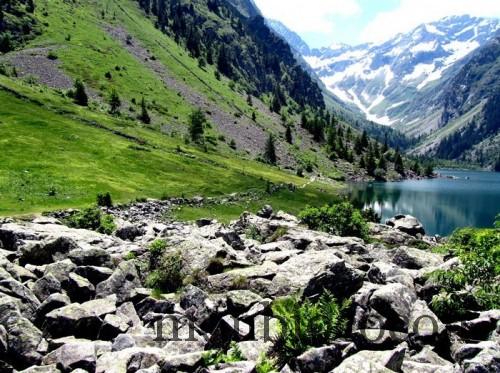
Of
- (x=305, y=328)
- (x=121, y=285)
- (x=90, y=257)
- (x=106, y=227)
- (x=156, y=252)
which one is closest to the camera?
(x=305, y=328)

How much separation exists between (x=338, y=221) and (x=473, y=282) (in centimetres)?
3507

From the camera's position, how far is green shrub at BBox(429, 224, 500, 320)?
1706 centimetres

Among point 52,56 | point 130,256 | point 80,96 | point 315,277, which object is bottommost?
point 130,256

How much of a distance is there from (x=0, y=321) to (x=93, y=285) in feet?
18.8

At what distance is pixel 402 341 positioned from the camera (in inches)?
614

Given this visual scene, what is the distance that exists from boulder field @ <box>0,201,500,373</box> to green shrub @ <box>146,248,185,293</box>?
50cm

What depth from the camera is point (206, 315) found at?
19.5m

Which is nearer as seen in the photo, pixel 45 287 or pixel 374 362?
pixel 374 362

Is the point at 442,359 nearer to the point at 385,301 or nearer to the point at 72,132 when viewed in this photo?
the point at 385,301

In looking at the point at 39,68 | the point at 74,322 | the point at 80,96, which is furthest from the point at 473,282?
the point at 39,68

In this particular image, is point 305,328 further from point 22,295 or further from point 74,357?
point 22,295

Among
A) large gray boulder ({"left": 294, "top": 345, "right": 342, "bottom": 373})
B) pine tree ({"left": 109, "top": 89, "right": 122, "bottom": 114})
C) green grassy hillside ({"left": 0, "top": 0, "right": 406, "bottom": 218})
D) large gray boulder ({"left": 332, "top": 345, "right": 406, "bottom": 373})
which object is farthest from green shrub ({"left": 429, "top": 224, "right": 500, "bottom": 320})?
pine tree ({"left": 109, "top": 89, "right": 122, "bottom": 114})

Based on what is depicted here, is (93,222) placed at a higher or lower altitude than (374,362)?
lower

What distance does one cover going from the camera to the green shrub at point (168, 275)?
24266 millimetres
